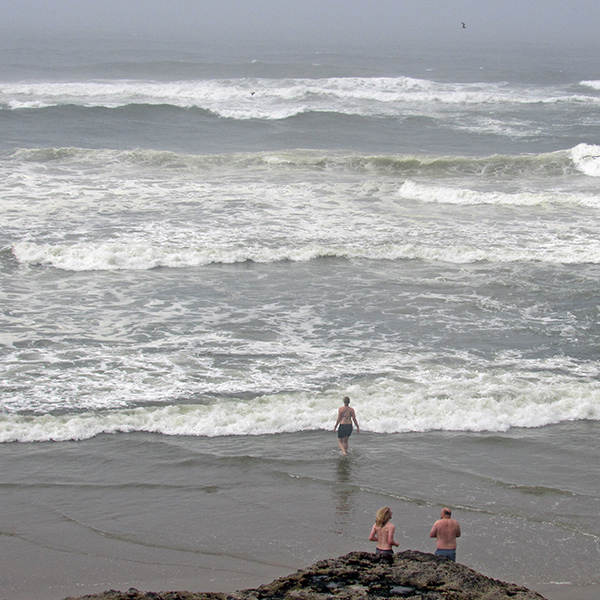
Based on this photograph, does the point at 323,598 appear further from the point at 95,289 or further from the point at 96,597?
the point at 95,289

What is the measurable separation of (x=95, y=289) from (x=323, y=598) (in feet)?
38.9

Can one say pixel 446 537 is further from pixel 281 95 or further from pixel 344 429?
pixel 281 95

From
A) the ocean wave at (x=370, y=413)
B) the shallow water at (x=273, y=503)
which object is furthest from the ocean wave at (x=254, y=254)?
the shallow water at (x=273, y=503)

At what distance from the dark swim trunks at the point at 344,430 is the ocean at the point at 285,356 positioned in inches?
13.3

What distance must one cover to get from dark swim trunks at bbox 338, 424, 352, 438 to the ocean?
13.3 inches

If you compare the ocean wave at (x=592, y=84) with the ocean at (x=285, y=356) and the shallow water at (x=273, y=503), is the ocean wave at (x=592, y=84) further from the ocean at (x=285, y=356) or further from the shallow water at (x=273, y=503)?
the shallow water at (x=273, y=503)

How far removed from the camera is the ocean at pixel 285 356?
811 cm

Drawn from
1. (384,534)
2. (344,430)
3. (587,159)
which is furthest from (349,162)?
(384,534)

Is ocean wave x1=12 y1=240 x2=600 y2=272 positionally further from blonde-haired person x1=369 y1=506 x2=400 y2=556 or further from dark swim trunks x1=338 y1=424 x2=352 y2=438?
blonde-haired person x1=369 y1=506 x2=400 y2=556

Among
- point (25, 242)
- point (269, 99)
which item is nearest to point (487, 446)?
point (25, 242)

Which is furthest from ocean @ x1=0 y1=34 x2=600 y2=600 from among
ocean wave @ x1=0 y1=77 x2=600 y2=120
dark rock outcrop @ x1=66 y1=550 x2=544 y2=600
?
ocean wave @ x1=0 y1=77 x2=600 y2=120

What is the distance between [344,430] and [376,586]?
378 cm

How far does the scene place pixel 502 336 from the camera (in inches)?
554

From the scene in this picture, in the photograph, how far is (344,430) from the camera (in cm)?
998
